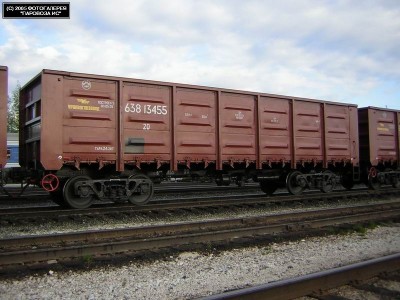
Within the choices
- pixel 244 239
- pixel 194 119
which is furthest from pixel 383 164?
pixel 244 239

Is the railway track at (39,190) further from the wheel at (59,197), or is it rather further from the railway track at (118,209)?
the railway track at (118,209)

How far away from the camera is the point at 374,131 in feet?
56.0

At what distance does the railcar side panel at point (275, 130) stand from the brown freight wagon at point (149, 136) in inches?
1.4

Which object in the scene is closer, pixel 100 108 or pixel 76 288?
pixel 76 288

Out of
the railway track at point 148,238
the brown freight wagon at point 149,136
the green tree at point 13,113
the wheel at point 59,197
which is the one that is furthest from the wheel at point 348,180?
the green tree at point 13,113

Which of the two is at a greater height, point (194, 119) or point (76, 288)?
point (194, 119)

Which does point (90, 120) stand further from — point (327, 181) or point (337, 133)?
point (337, 133)

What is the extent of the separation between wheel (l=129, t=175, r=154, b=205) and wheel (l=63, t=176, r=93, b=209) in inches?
48.5

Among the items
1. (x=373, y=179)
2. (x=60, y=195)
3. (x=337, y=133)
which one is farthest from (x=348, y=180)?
(x=60, y=195)

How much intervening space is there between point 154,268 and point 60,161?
5.39m

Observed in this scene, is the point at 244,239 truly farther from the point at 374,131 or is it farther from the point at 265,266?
the point at 374,131

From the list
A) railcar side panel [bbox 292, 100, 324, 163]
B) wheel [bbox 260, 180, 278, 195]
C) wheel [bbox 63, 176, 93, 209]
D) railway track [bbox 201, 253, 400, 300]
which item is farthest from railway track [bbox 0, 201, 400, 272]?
wheel [bbox 260, 180, 278, 195]

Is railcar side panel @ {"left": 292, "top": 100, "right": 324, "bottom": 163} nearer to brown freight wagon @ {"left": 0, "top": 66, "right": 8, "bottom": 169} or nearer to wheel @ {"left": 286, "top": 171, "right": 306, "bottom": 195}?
wheel @ {"left": 286, "top": 171, "right": 306, "bottom": 195}

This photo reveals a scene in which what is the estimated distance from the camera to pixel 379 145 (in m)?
17.2
